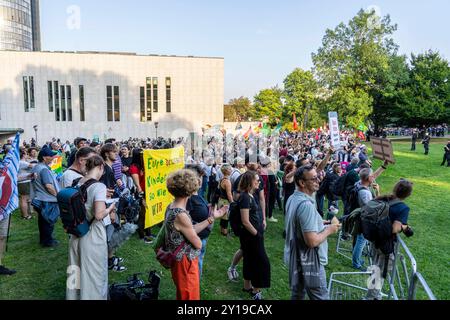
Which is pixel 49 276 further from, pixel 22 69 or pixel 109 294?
pixel 22 69

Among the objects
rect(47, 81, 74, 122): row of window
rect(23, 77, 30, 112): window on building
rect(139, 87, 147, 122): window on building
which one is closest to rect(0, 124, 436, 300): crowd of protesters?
rect(139, 87, 147, 122): window on building

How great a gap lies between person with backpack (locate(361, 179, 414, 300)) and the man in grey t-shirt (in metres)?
1.15

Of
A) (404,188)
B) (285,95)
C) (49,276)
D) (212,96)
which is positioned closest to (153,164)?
(49,276)

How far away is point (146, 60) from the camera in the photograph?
150 feet

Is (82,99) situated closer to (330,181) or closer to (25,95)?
(25,95)

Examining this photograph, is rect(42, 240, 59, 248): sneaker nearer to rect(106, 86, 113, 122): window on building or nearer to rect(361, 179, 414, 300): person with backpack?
rect(361, 179, 414, 300): person with backpack

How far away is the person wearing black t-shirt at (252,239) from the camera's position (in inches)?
175

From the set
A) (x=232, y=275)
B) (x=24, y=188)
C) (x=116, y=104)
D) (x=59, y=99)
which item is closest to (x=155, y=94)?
(x=116, y=104)

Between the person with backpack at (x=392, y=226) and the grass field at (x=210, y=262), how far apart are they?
1407 mm

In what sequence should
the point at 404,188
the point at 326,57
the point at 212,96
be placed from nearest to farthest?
1. the point at 404,188
2. the point at 326,57
3. the point at 212,96

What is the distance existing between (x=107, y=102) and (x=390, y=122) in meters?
38.8

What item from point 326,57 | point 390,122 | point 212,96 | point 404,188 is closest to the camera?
point 404,188

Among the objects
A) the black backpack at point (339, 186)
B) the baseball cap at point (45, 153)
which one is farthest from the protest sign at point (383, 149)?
the baseball cap at point (45, 153)

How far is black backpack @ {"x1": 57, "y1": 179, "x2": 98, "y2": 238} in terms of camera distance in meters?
3.41
